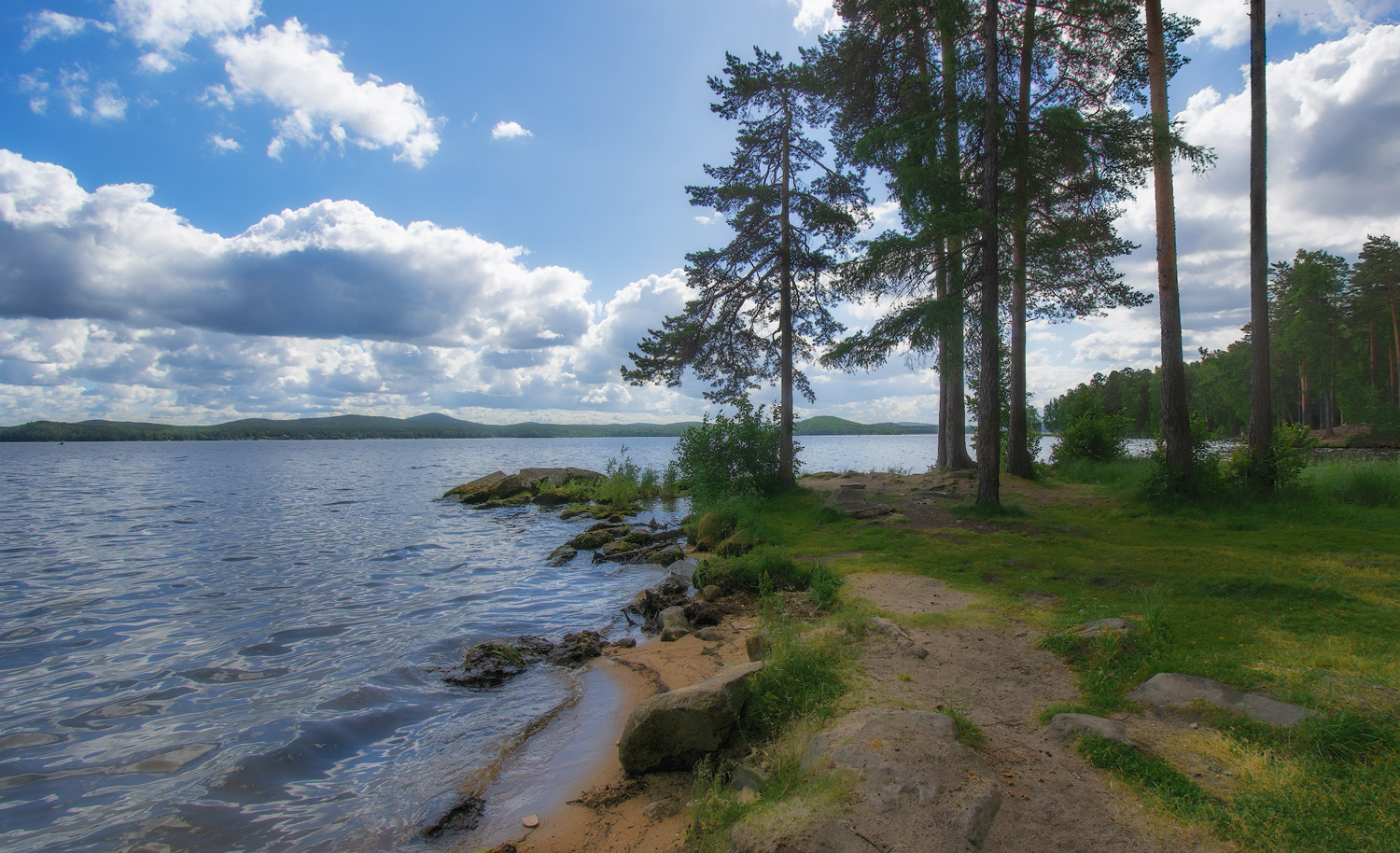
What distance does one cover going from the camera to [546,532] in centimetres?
1809

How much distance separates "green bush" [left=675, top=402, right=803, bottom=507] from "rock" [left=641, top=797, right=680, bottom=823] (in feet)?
43.0

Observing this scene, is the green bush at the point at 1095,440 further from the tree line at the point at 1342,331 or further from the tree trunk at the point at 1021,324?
the tree line at the point at 1342,331

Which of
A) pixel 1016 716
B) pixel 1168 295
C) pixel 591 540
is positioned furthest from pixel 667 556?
pixel 1168 295

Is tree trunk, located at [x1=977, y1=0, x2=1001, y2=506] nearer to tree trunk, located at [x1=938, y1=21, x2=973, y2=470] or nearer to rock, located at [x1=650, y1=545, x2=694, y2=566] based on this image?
tree trunk, located at [x1=938, y1=21, x2=973, y2=470]

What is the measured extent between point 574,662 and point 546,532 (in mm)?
11403

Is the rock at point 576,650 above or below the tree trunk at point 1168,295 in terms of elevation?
below

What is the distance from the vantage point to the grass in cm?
300

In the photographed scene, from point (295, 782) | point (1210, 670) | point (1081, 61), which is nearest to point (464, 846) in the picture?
point (295, 782)

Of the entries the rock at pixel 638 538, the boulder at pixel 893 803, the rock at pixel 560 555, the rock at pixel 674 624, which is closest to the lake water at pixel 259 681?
the rock at pixel 560 555

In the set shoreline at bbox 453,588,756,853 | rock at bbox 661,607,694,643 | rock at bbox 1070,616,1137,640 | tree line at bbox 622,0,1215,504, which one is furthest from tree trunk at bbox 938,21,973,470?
shoreline at bbox 453,588,756,853

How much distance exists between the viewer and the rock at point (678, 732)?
439 centimetres

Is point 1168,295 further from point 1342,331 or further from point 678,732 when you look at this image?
point 1342,331

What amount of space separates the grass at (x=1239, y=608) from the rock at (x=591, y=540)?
4757 mm

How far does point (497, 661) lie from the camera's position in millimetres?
7105
